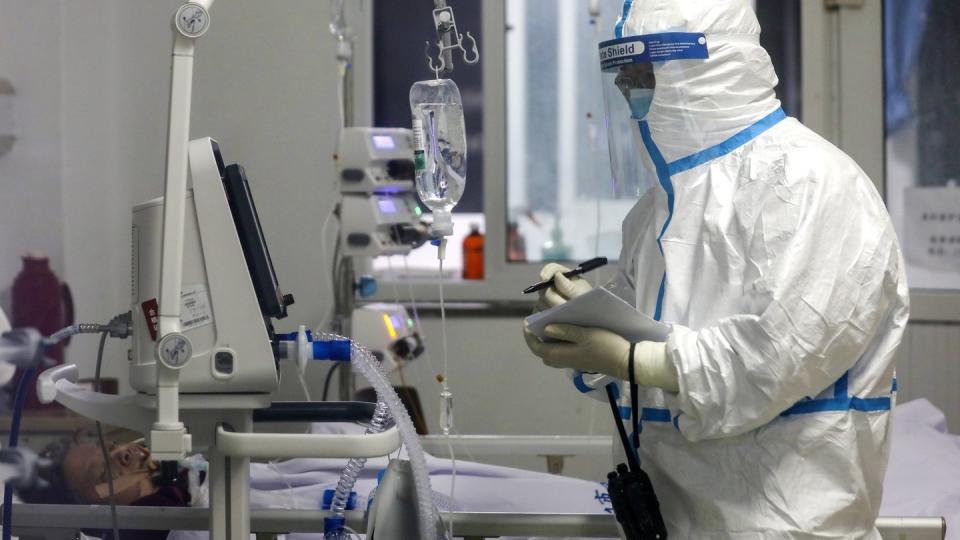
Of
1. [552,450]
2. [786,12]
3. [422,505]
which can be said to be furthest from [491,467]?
[786,12]

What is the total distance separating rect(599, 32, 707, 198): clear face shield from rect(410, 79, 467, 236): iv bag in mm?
272

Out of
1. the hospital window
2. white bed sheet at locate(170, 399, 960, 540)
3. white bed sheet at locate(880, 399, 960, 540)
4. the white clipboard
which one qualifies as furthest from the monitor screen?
the hospital window

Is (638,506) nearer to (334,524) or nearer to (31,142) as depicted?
(334,524)

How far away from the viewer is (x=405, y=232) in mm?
3006

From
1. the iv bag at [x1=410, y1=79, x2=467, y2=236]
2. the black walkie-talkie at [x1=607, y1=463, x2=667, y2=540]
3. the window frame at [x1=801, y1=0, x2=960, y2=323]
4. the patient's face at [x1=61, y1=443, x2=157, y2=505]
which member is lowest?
the patient's face at [x1=61, y1=443, x2=157, y2=505]

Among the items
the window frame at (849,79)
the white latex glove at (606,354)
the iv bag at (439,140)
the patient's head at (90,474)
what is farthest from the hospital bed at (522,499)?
the window frame at (849,79)

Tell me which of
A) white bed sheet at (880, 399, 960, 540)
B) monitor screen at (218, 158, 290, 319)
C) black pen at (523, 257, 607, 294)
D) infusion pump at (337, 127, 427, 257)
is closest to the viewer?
monitor screen at (218, 158, 290, 319)

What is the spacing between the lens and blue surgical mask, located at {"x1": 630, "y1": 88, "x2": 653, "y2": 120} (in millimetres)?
1590

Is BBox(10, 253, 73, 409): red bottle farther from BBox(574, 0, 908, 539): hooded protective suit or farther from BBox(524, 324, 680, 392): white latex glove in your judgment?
BBox(574, 0, 908, 539): hooded protective suit

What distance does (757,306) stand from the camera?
1.37 metres

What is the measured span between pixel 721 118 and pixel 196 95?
167cm

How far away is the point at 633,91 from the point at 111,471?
1269mm

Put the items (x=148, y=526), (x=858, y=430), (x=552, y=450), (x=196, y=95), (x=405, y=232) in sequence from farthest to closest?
(x=405, y=232), (x=196, y=95), (x=552, y=450), (x=148, y=526), (x=858, y=430)

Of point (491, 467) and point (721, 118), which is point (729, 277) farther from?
point (491, 467)
